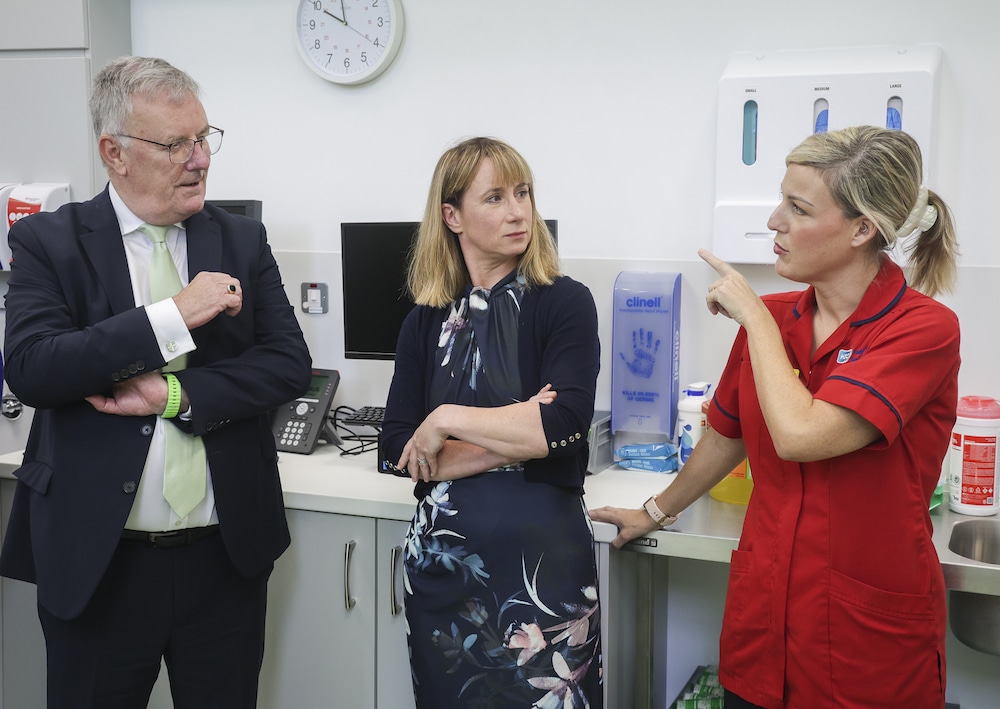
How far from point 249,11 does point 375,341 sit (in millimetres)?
1154

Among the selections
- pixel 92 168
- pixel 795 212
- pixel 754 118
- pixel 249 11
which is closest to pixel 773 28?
pixel 754 118

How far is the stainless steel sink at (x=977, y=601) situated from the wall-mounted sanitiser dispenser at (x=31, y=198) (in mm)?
2528

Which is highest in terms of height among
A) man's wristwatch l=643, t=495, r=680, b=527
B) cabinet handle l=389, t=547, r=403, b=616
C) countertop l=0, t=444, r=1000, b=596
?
man's wristwatch l=643, t=495, r=680, b=527

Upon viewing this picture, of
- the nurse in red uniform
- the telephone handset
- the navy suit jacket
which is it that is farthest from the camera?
the telephone handset

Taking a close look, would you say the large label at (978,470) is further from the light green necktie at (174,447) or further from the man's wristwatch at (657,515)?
the light green necktie at (174,447)

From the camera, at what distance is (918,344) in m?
1.39

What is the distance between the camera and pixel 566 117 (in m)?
2.56

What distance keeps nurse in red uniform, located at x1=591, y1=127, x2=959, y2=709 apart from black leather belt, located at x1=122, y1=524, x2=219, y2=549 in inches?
38.2

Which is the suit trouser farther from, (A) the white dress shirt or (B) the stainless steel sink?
(B) the stainless steel sink

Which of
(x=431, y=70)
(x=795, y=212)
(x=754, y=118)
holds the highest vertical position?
(x=431, y=70)

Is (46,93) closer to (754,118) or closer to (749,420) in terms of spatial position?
(754,118)

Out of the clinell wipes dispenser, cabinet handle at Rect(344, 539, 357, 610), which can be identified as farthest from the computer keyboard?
the clinell wipes dispenser

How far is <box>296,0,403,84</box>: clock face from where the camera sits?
2.69m

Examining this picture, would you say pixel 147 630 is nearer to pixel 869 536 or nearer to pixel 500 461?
pixel 500 461
